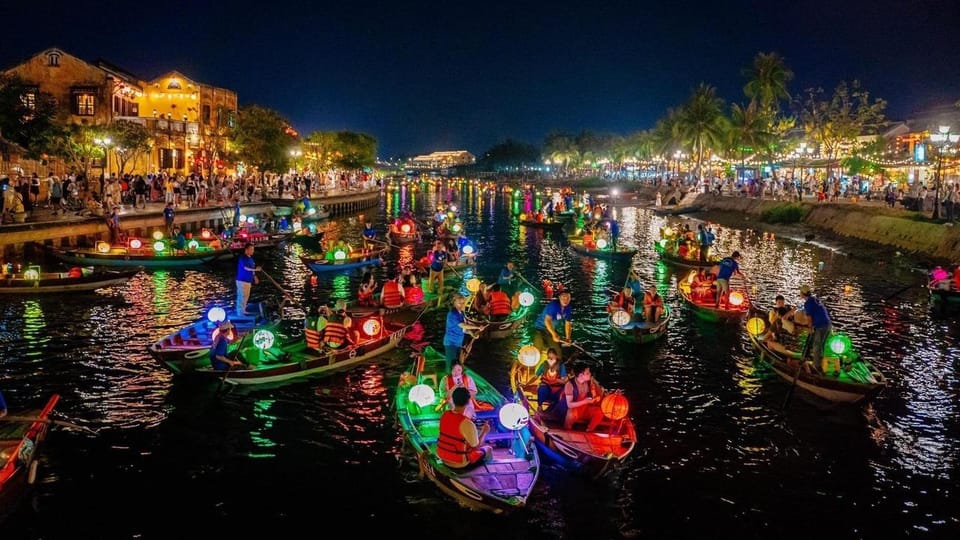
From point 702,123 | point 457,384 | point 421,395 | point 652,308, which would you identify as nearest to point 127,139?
point 652,308

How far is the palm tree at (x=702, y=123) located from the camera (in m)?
93.1

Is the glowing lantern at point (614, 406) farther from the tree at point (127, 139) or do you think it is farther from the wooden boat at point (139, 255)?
the tree at point (127, 139)

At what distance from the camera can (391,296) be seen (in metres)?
24.3

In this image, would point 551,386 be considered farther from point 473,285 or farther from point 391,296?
point 473,285

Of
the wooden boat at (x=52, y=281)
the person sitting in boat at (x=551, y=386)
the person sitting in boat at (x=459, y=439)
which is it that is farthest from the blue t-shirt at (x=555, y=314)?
the wooden boat at (x=52, y=281)

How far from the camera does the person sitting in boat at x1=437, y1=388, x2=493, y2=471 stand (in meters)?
12.3

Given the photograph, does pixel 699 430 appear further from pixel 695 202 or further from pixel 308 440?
pixel 695 202

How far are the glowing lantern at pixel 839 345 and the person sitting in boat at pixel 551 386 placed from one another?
7.17 metres

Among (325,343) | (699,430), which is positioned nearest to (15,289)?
(325,343)

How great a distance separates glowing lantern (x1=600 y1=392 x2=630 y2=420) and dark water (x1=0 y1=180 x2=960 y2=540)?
1176 millimetres

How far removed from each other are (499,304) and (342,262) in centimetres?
1433

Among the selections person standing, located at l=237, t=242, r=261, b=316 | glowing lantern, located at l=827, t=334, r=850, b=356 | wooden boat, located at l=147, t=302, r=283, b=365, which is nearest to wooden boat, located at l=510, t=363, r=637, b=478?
glowing lantern, located at l=827, t=334, r=850, b=356

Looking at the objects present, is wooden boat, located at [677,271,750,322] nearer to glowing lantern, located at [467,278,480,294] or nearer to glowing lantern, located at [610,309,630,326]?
glowing lantern, located at [610,309,630,326]

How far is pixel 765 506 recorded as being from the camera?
43.7 feet
